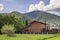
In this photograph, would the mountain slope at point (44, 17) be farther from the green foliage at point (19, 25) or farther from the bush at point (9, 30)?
the bush at point (9, 30)

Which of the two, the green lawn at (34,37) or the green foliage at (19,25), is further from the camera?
the green foliage at (19,25)

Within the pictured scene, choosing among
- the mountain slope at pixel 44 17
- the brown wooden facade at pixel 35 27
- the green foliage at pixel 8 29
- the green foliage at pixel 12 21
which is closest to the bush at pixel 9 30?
the green foliage at pixel 8 29

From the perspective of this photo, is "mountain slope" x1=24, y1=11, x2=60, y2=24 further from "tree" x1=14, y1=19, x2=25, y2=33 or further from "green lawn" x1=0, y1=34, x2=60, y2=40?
"green lawn" x1=0, y1=34, x2=60, y2=40

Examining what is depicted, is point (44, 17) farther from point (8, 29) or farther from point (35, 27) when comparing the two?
point (8, 29)

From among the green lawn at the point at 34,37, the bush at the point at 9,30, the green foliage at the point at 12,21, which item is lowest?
the green lawn at the point at 34,37

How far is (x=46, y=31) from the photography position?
4.49 meters

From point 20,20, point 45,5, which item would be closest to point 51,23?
point 45,5

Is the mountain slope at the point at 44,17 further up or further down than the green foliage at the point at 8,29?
further up

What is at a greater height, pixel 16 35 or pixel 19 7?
pixel 19 7

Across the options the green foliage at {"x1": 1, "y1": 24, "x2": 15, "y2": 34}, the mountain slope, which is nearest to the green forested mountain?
the mountain slope

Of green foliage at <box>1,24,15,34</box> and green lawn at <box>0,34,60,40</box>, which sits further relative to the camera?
green foliage at <box>1,24,15,34</box>

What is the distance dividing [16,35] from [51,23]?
1.06 m

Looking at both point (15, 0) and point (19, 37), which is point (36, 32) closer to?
point (19, 37)

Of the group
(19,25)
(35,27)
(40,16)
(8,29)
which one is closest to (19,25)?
(19,25)
